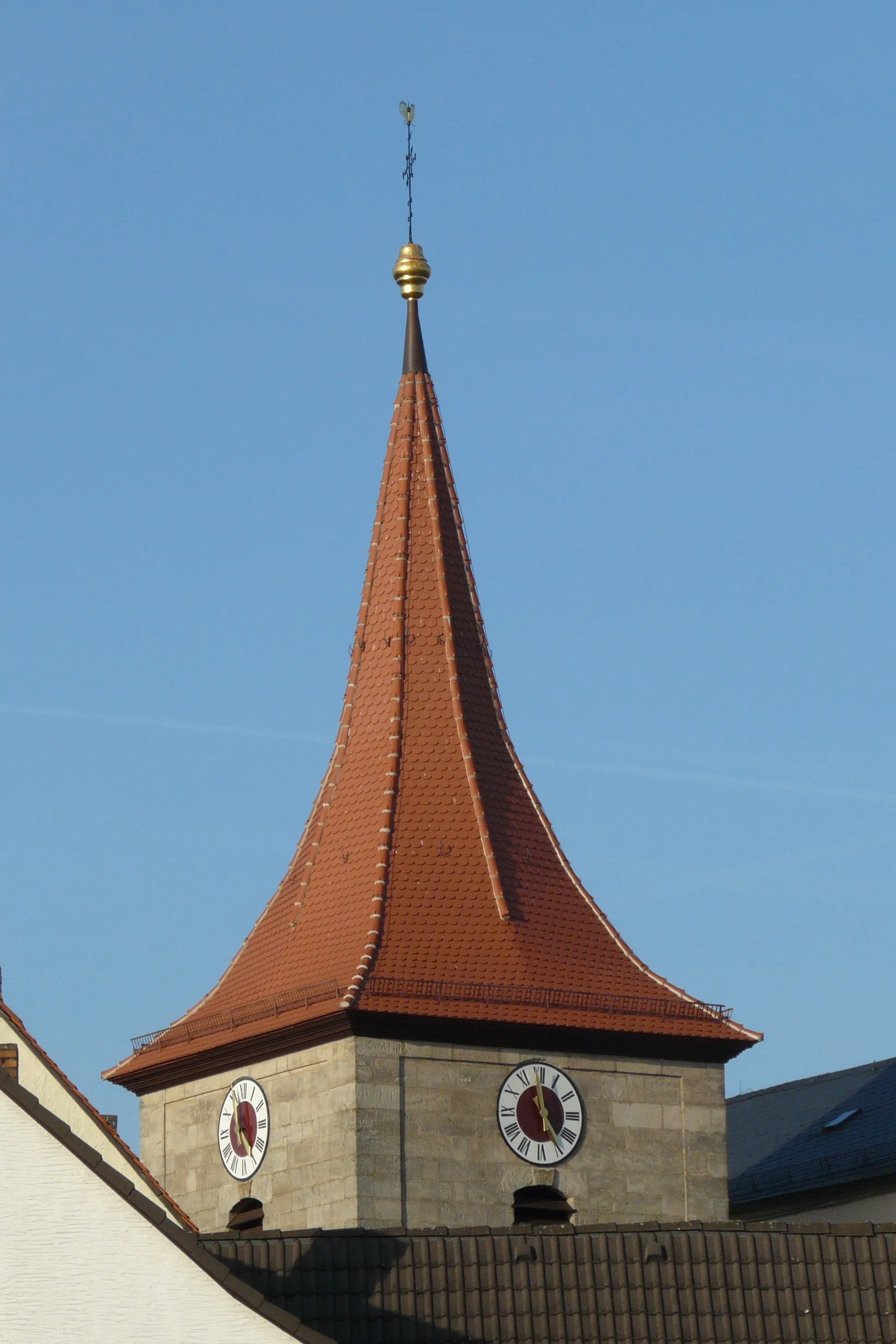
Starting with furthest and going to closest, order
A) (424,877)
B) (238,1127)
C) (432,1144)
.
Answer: (424,877) → (238,1127) → (432,1144)

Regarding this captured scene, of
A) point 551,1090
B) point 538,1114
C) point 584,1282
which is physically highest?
point 551,1090

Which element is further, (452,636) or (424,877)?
(452,636)

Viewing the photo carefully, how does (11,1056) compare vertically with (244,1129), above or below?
below

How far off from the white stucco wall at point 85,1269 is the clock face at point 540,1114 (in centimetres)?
1500

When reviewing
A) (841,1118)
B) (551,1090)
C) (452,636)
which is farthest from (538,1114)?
(841,1118)

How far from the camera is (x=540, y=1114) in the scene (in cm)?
4166

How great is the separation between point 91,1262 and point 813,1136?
32.3 m

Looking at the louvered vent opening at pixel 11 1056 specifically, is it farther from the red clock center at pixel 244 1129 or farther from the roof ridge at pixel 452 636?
the roof ridge at pixel 452 636

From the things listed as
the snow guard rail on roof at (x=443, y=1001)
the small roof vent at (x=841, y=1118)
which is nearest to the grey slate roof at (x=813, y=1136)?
the small roof vent at (x=841, y=1118)

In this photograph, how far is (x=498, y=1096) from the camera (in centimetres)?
4150

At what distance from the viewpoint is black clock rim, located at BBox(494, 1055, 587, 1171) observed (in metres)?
41.2

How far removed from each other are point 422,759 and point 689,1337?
41.0 ft

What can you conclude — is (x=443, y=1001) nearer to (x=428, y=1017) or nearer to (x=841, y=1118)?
(x=428, y=1017)

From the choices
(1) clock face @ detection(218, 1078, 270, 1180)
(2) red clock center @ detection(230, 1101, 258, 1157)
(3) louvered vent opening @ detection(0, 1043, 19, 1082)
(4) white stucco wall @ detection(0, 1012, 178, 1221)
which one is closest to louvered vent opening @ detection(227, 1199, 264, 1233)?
(1) clock face @ detection(218, 1078, 270, 1180)
